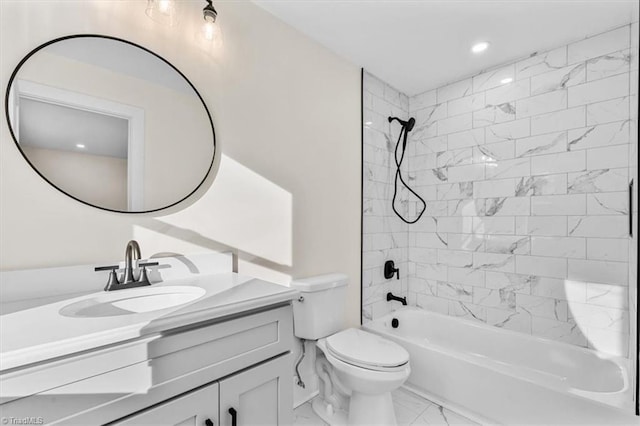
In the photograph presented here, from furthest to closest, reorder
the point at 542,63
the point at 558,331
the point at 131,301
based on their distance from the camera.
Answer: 1. the point at 542,63
2. the point at 558,331
3. the point at 131,301

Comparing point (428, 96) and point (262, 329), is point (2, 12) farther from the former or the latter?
point (428, 96)

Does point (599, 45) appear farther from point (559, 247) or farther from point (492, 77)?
point (559, 247)

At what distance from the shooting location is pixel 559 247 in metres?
2.13

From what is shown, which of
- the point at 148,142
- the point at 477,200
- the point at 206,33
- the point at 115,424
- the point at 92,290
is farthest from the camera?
the point at 477,200

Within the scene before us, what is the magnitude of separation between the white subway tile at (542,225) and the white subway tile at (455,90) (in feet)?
3.81

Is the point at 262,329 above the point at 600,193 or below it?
below

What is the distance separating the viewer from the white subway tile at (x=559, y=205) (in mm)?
2053

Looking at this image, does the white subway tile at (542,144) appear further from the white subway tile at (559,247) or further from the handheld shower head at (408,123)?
the handheld shower head at (408,123)

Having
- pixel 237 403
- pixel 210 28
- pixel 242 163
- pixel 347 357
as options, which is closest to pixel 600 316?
pixel 347 357

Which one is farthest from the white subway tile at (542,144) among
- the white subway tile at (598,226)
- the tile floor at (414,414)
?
the tile floor at (414,414)

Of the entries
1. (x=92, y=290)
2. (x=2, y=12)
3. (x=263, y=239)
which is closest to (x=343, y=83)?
(x=263, y=239)

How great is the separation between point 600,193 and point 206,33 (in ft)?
8.41

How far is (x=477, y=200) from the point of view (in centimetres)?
253

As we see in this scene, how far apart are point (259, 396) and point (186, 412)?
10.7 inches
